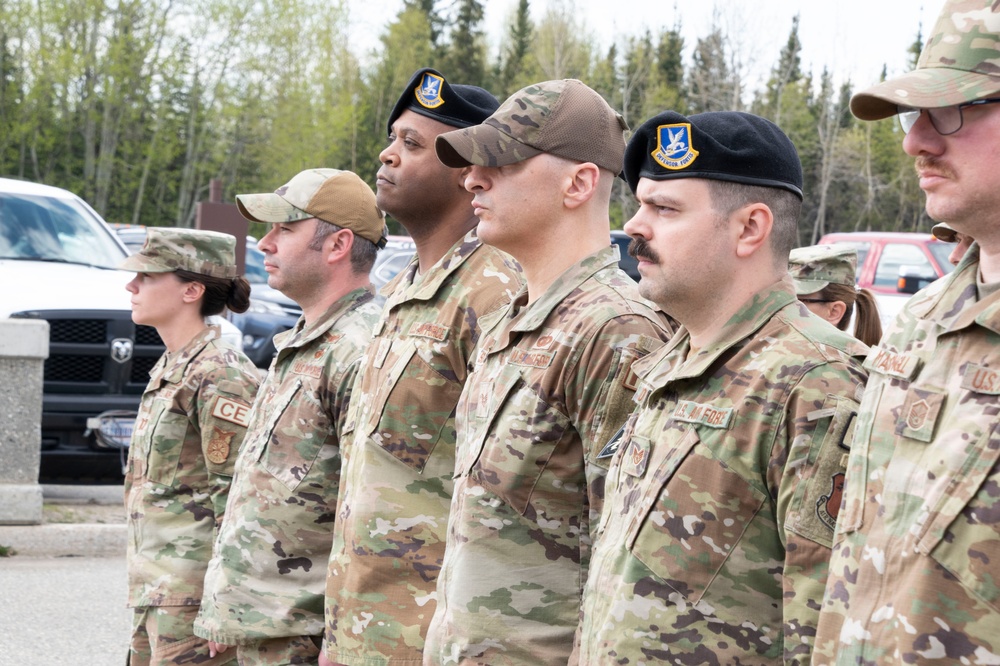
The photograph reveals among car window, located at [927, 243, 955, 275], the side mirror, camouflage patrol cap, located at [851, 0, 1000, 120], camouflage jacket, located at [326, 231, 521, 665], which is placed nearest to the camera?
camouflage patrol cap, located at [851, 0, 1000, 120]

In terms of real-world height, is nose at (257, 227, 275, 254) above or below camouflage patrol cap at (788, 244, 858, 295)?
below

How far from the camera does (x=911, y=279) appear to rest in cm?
1285

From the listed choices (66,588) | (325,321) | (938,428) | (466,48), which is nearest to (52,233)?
(66,588)

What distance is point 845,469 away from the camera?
2.33 metres

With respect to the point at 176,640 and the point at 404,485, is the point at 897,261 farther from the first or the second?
the point at 404,485

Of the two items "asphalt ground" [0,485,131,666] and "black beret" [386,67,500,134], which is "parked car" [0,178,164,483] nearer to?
"asphalt ground" [0,485,131,666]

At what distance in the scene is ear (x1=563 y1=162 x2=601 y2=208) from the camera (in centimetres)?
323

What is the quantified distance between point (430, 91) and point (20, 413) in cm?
482

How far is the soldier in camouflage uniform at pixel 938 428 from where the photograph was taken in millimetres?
1914

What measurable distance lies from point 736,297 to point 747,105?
4824cm

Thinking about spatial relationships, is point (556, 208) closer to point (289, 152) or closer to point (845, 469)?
point (845, 469)

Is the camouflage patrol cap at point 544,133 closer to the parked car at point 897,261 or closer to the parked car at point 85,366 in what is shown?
Result: the parked car at point 85,366

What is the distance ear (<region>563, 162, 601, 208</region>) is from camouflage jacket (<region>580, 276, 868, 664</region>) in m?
0.80

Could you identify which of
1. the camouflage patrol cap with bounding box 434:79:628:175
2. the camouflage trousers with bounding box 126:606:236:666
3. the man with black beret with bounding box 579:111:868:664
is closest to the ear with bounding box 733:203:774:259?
the man with black beret with bounding box 579:111:868:664
